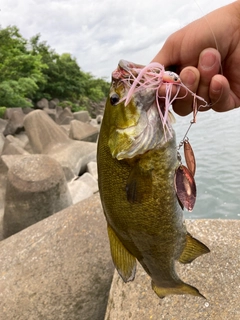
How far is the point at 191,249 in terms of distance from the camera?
2049 millimetres

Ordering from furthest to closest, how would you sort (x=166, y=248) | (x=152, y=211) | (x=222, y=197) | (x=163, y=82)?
(x=222, y=197), (x=166, y=248), (x=152, y=211), (x=163, y=82)

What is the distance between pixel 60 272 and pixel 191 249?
206 cm

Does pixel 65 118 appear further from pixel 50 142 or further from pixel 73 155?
pixel 73 155

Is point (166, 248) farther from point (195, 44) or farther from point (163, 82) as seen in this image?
point (195, 44)

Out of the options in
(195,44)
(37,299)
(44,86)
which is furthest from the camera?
(44,86)

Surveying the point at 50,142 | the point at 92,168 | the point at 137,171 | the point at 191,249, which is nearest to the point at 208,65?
the point at 137,171

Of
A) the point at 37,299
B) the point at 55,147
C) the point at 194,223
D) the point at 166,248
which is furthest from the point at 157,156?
the point at 55,147

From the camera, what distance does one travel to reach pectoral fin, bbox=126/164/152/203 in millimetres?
1730

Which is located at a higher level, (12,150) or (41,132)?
(41,132)

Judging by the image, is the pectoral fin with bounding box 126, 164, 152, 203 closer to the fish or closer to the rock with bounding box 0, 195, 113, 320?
the fish

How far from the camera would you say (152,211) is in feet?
5.88

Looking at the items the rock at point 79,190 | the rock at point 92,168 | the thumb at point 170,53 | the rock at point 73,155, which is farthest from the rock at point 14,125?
the thumb at point 170,53

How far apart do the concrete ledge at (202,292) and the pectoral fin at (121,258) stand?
124 centimetres

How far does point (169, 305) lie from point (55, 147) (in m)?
9.08
